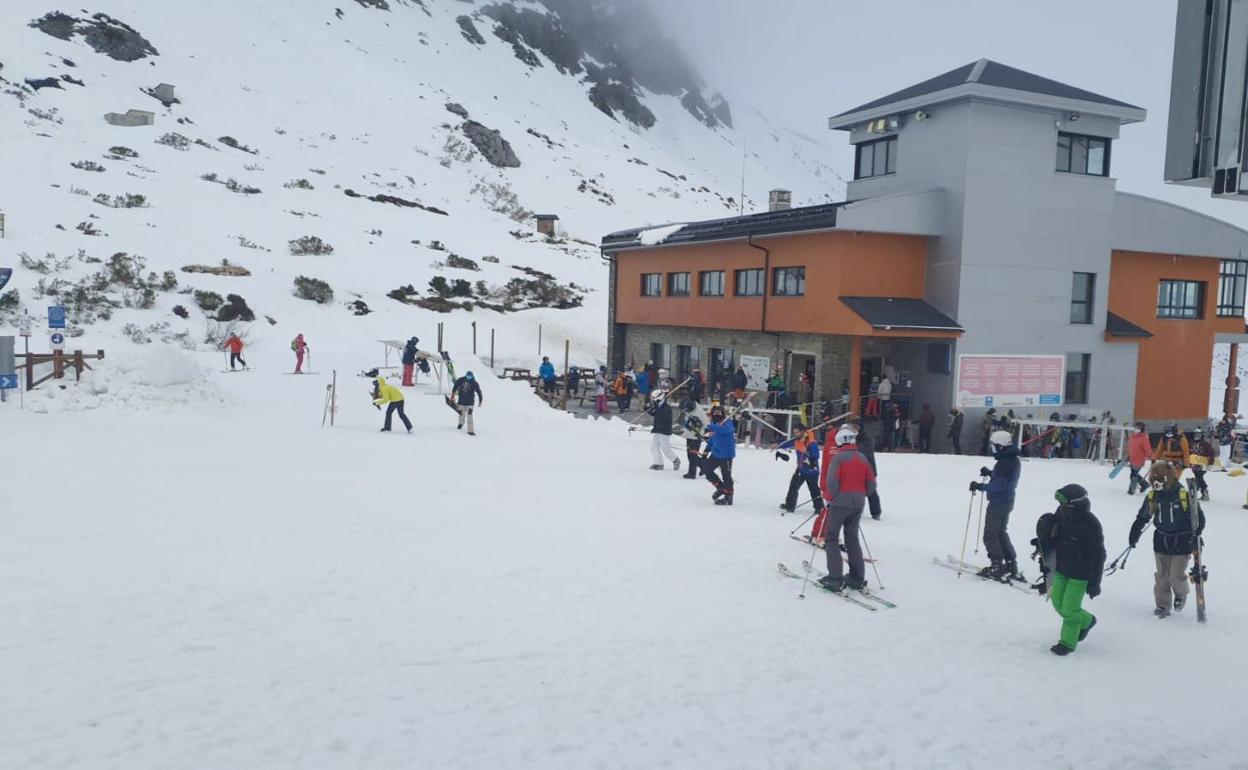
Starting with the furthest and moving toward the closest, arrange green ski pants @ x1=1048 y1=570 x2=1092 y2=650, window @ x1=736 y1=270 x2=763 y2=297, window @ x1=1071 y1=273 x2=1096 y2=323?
window @ x1=736 y1=270 x2=763 y2=297
window @ x1=1071 y1=273 x2=1096 y2=323
green ski pants @ x1=1048 y1=570 x2=1092 y2=650

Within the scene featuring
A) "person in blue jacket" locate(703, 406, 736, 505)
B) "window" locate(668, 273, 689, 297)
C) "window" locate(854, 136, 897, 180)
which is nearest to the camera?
"person in blue jacket" locate(703, 406, 736, 505)

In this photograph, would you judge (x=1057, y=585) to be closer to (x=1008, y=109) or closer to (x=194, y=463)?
(x=194, y=463)

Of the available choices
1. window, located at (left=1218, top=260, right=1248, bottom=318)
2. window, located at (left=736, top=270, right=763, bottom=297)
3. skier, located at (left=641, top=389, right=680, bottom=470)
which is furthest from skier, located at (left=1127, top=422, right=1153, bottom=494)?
window, located at (left=1218, top=260, right=1248, bottom=318)

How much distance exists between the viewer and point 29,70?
60906 millimetres

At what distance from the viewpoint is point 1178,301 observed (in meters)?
29.3

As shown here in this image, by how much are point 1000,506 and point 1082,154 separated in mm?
19697

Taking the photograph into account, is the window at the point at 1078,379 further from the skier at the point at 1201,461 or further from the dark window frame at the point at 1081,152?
the skier at the point at 1201,461

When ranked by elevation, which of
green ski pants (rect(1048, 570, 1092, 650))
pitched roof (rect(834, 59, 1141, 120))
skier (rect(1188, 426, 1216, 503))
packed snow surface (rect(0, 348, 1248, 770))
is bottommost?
packed snow surface (rect(0, 348, 1248, 770))

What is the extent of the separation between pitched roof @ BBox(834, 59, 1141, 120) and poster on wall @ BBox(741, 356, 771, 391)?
834 centimetres

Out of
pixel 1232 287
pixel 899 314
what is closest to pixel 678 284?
pixel 899 314

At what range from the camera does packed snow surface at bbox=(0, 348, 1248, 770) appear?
6.13 meters

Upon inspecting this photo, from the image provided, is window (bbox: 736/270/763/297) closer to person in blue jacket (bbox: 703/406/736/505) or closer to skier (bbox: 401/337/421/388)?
skier (bbox: 401/337/421/388)

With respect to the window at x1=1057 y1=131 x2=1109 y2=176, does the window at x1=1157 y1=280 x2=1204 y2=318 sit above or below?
below

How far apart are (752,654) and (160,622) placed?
524cm
